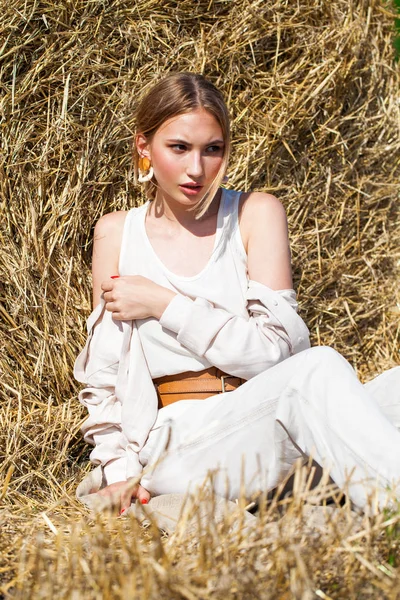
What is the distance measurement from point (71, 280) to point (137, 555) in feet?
4.31

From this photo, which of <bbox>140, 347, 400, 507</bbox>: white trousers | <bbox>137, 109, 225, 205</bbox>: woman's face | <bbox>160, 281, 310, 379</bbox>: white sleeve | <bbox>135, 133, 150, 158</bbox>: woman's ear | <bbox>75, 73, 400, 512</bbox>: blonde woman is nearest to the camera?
<bbox>140, 347, 400, 507</bbox>: white trousers

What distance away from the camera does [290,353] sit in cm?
195

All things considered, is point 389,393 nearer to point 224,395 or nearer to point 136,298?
point 224,395

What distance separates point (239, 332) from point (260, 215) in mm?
343

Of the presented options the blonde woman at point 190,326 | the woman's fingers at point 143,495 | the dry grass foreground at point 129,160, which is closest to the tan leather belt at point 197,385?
the blonde woman at point 190,326

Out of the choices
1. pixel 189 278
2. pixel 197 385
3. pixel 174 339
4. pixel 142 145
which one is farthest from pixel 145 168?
pixel 197 385

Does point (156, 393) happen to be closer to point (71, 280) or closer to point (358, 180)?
point (71, 280)

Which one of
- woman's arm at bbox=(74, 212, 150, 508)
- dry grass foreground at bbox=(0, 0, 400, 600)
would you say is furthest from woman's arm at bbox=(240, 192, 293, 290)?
dry grass foreground at bbox=(0, 0, 400, 600)

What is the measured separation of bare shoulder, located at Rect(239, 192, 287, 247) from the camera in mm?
2031

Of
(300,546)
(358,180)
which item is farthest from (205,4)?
(300,546)

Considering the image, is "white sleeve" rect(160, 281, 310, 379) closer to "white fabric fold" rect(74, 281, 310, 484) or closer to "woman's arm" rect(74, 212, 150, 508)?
"white fabric fold" rect(74, 281, 310, 484)

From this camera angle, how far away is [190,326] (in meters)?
1.87

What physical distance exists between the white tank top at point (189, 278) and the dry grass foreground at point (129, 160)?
13.8 inches

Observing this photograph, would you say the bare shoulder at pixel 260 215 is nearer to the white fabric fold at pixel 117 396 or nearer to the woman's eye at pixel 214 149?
the woman's eye at pixel 214 149
